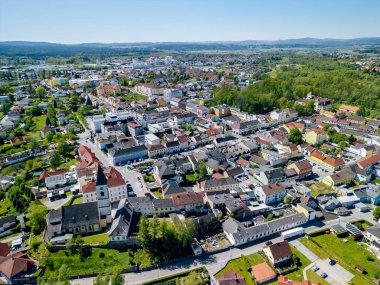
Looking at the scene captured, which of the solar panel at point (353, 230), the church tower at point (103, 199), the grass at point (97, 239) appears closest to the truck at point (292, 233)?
the solar panel at point (353, 230)

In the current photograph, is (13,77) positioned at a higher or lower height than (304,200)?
higher

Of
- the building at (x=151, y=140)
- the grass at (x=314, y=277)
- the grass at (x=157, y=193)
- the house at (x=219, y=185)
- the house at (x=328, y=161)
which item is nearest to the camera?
the grass at (x=314, y=277)

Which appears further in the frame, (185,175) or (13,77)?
(13,77)

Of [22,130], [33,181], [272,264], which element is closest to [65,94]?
[22,130]

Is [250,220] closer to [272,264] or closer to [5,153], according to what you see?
[272,264]

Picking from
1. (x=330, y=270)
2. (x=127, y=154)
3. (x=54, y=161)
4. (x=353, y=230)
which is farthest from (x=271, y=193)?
(x=54, y=161)

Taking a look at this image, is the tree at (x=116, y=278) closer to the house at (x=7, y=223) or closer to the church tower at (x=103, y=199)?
the church tower at (x=103, y=199)

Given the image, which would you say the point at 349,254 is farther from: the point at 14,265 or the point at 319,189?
the point at 14,265

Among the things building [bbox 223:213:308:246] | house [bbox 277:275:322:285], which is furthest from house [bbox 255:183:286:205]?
house [bbox 277:275:322:285]
